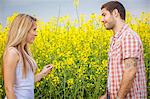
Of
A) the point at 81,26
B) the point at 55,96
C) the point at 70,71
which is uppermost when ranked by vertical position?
the point at 81,26

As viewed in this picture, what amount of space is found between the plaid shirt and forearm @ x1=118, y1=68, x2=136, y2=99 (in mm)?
72

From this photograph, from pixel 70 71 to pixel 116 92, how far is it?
4.18 feet

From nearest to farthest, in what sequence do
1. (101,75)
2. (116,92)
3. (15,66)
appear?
(15,66)
(116,92)
(101,75)

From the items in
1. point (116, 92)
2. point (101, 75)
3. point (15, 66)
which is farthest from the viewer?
point (101, 75)

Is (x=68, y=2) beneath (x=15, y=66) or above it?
above

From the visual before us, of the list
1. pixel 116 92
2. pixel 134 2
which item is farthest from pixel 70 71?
pixel 116 92

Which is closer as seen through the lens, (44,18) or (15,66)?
(15,66)

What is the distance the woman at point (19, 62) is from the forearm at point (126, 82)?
537mm

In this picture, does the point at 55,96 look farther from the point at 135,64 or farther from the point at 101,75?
the point at 135,64

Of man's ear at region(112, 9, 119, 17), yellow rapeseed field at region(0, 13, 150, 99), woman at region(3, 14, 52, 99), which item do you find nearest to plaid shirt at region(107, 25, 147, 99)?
man's ear at region(112, 9, 119, 17)

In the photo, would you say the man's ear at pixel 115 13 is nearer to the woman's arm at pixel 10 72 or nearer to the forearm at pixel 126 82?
the forearm at pixel 126 82

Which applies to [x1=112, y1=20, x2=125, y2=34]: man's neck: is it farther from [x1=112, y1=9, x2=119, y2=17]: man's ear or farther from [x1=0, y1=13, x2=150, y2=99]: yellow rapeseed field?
[x1=0, y1=13, x2=150, y2=99]: yellow rapeseed field

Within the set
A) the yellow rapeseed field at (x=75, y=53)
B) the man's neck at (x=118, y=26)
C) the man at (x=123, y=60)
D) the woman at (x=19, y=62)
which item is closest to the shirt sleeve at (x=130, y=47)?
the man at (x=123, y=60)

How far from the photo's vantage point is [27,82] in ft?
7.84
